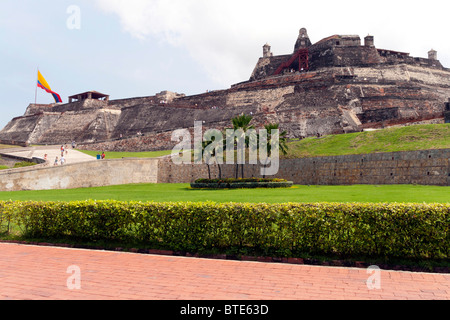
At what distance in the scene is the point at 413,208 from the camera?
605 cm

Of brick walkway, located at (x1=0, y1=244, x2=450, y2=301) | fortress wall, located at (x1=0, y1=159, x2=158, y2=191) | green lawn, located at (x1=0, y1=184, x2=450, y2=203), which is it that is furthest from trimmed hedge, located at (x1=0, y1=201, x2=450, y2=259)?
fortress wall, located at (x1=0, y1=159, x2=158, y2=191)

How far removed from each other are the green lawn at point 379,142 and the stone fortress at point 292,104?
4548mm

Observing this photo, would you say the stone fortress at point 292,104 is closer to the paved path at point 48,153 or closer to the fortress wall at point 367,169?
the paved path at point 48,153

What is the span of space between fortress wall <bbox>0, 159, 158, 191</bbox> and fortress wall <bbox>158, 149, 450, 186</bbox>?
463 cm

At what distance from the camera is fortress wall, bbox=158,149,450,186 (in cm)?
1661

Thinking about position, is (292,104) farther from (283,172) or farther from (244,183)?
(244,183)

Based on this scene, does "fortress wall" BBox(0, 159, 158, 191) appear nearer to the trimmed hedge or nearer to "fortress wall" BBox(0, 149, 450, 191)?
"fortress wall" BBox(0, 149, 450, 191)


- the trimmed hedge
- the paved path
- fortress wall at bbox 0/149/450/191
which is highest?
the paved path

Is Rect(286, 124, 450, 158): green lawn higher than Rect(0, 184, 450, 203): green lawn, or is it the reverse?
Rect(286, 124, 450, 158): green lawn

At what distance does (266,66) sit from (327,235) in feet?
150

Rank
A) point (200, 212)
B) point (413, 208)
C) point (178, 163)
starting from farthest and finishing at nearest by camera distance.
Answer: point (178, 163), point (200, 212), point (413, 208)

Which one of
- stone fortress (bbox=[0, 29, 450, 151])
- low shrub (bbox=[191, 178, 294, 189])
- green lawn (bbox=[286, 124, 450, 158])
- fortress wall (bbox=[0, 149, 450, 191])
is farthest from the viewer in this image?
stone fortress (bbox=[0, 29, 450, 151])
